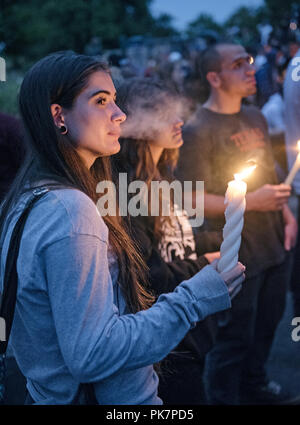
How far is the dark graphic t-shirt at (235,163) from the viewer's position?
2582mm

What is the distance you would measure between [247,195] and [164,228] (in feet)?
2.37

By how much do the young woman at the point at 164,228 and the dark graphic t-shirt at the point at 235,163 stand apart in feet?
0.90

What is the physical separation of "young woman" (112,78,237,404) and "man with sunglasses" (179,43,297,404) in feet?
1.09

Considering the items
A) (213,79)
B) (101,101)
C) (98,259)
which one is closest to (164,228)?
(101,101)

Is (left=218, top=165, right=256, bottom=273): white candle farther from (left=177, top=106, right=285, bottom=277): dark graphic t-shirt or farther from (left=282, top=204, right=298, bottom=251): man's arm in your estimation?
(left=282, top=204, right=298, bottom=251): man's arm

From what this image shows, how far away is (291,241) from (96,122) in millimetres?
1956

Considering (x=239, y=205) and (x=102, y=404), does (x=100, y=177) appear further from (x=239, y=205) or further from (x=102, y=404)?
(x=102, y=404)

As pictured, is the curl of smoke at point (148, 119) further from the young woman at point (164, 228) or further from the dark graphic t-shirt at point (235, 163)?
the dark graphic t-shirt at point (235, 163)

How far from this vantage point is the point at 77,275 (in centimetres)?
104

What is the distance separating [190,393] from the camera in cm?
186

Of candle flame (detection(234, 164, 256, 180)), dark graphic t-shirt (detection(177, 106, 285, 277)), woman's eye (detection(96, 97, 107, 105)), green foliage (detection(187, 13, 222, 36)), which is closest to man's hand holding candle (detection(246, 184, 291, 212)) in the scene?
dark graphic t-shirt (detection(177, 106, 285, 277))

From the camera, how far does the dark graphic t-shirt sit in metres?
2.58

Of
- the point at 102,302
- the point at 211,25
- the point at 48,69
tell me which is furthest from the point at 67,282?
the point at 211,25

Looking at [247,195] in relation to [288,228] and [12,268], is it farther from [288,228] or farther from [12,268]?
[12,268]
